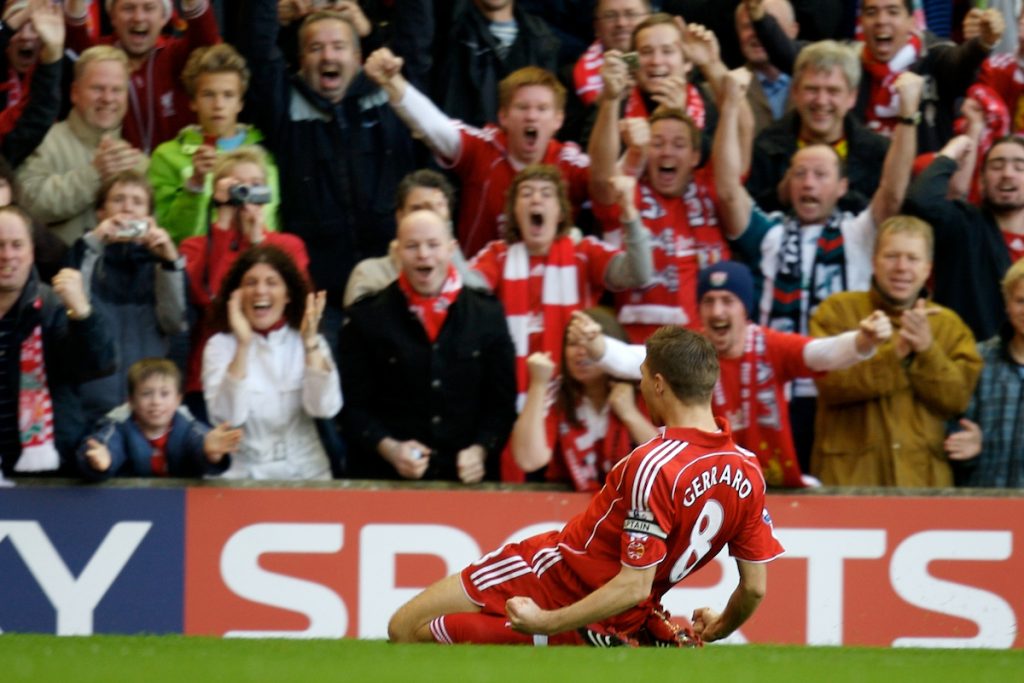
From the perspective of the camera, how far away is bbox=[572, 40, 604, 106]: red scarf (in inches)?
384

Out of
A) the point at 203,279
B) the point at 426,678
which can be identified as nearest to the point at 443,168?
the point at 203,279

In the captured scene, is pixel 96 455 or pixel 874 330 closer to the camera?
pixel 874 330

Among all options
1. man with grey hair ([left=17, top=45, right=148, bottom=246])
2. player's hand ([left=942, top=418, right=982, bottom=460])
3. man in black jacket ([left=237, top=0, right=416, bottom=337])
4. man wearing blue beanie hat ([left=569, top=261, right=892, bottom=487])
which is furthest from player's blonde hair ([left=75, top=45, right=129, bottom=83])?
player's hand ([left=942, top=418, right=982, bottom=460])

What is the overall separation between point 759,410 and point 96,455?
3.06 metres

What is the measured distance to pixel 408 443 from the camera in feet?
27.0

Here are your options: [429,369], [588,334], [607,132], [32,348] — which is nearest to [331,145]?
[607,132]

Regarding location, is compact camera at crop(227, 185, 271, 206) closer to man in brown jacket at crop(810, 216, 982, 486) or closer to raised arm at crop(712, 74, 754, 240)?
raised arm at crop(712, 74, 754, 240)

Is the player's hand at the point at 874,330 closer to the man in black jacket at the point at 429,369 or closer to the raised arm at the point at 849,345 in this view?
the raised arm at the point at 849,345

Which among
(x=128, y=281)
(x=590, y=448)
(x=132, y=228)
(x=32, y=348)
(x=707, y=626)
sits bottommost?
(x=707, y=626)

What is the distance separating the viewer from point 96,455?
797cm

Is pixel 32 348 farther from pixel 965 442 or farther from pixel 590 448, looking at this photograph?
pixel 965 442

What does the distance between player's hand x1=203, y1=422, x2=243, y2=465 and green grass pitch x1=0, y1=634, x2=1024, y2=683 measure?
2224mm

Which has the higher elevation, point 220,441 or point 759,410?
point 759,410

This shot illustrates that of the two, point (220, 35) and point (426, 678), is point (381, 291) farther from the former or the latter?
point (426, 678)
